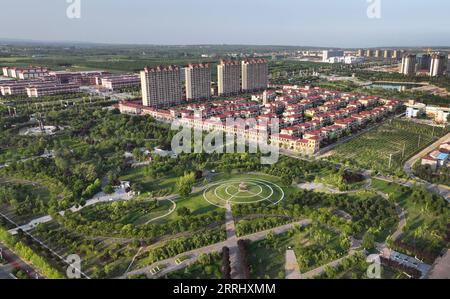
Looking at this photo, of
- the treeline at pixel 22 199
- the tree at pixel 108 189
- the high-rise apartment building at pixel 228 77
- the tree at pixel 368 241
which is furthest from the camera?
the high-rise apartment building at pixel 228 77

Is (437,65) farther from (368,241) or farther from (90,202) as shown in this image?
(90,202)

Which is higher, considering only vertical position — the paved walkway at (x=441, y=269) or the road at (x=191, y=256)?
the road at (x=191, y=256)

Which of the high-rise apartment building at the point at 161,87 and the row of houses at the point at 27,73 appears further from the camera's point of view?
the row of houses at the point at 27,73

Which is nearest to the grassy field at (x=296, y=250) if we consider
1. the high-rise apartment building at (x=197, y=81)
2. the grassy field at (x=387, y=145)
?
the grassy field at (x=387, y=145)

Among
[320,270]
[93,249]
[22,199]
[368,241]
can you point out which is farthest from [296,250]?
[22,199]

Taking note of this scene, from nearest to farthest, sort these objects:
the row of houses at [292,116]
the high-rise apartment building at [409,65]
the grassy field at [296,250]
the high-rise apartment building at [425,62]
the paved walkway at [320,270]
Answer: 1. the paved walkway at [320,270]
2. the grassy field at [296,250]
3. the row of houses at [292,116]
4. the high-rise apartment building at [409,65]
5. the high-rise apartment building at [425,62]

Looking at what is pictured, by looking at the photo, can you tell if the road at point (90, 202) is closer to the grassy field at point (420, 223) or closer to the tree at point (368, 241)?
the tree at point (368, 241)

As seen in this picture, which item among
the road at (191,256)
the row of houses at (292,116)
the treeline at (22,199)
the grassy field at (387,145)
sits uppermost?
the row of houses at (292,116)
